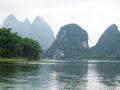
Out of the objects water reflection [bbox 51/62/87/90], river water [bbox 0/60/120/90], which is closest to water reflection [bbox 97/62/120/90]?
river water [bbox 0/60/120/90]

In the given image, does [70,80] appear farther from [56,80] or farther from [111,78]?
[111,78]

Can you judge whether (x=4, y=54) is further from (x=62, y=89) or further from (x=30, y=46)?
(x=62, y=89)

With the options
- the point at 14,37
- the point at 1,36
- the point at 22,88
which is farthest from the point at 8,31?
the point at 22,88

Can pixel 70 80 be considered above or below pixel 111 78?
above

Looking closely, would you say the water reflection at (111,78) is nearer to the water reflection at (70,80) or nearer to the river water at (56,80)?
the river water at (56,80)

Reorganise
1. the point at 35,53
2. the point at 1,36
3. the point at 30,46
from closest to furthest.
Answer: the point at 1,36, the point at 30,46, the point at 35,53

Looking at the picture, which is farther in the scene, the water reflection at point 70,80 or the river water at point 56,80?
the water reflection at point 70,80

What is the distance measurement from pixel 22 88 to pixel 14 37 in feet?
297

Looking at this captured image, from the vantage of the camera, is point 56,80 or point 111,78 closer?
point 56,80

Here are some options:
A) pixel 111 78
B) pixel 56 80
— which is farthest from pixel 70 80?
pixel 111 78

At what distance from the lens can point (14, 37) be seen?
110562 millimetres

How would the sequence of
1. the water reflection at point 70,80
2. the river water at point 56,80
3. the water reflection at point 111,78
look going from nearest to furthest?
the river water at point 56,80
the water reflection at point 70,80
the water reflection at point 111,78

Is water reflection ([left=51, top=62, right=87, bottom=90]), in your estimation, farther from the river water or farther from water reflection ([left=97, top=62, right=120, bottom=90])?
water reflection ([left=97, top=62, right=120, bottom=90])

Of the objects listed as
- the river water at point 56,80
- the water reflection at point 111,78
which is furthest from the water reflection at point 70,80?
the water reflection at point 111,78
